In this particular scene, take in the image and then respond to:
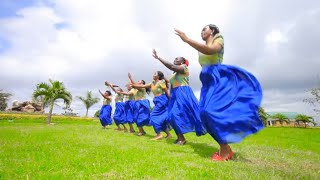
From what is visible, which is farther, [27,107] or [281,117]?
[281,117]

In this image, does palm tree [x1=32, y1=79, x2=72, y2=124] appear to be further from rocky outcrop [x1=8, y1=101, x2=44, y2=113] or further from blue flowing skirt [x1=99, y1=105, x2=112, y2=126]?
rocky outcrop [x1=8, y1=101, x2=44, y2=113]

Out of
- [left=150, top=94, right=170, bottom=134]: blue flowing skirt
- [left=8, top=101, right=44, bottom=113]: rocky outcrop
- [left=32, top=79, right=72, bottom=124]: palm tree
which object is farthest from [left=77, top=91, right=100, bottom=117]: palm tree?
[left=150, top=94, right=170, bottom=134]: blue flowing skirt

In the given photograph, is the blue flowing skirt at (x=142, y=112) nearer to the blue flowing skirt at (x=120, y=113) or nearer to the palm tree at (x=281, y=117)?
the blue flowing skirt at (x=120, y=113)

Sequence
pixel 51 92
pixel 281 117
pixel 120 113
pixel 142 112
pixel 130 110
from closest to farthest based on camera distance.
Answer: pixel 142 112 < pixel 130 110 < pixel 120 113 < pixel 51 92 < pixel 281 117

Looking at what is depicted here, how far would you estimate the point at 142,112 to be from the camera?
15875mm

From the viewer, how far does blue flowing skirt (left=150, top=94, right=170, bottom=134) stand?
498 inches

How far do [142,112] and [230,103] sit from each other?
9157 mm

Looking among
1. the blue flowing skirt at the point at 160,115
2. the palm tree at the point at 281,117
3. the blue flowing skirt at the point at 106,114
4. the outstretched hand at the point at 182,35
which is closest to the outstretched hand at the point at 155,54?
the outstretched hand at the point at 182,35

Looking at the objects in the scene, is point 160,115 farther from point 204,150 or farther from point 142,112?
point 204,150

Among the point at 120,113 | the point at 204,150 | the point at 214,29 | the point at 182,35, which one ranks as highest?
the point at 214,29

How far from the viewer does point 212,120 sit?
277 inches

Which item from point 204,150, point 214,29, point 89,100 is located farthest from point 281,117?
point 214,29

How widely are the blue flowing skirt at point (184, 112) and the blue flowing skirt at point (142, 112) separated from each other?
17.2 ft

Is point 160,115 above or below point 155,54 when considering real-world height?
below
